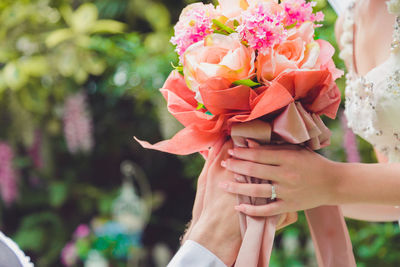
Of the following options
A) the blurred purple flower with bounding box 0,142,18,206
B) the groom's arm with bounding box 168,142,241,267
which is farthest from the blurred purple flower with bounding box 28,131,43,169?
the groom's arm with bounding box 168,142,241,267

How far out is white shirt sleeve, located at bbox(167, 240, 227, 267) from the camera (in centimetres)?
67

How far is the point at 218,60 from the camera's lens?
0.68 metres

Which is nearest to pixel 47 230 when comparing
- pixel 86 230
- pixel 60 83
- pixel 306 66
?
pixel 86 230

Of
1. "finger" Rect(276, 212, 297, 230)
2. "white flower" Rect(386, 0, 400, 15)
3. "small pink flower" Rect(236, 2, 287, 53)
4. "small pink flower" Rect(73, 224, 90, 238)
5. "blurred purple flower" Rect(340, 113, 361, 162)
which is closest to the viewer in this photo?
"small pink flower" Rect(236, 2, 287, 53)

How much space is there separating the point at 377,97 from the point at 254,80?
0.40 m

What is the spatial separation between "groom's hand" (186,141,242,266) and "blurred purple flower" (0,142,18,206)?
81.1 inches

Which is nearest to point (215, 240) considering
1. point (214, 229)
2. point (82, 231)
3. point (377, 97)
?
point (214, 229)

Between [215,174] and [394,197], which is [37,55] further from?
[394,197]

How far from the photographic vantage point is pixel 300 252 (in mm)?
2281

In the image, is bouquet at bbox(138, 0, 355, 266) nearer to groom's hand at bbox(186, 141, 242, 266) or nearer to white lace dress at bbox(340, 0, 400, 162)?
groom's hand at bbox(186, 141, 242, 266)

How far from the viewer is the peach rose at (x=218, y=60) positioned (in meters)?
0.66

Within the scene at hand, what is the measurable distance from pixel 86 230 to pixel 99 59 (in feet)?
2.96

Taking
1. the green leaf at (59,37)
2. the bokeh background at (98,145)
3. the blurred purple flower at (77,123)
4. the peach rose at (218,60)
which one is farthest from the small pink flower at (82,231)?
the peach rose at (218,60)

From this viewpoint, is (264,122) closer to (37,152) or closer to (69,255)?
(69,255)
